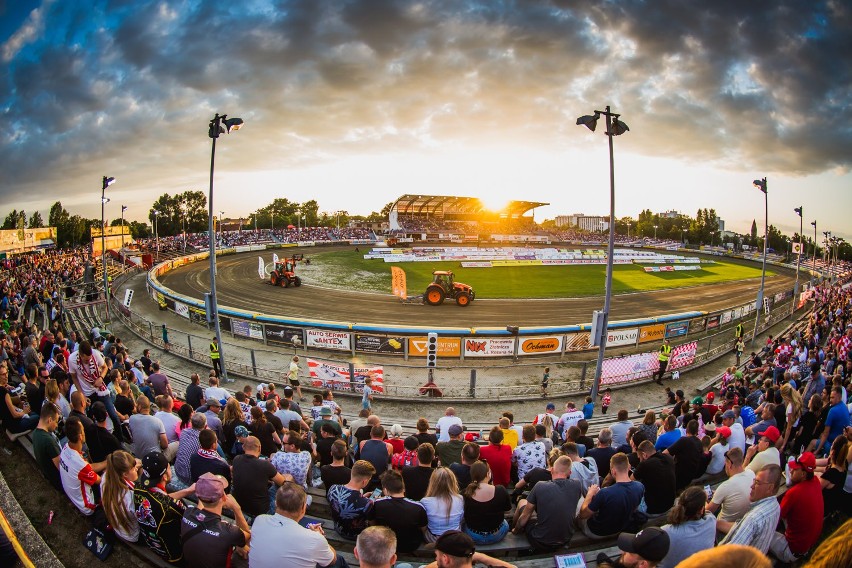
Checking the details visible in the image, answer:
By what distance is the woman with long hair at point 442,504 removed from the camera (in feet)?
14.9

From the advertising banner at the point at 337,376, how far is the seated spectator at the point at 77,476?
10.6m

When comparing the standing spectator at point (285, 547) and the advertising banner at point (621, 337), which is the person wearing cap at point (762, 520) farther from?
the advertising banner at point (621, 337)

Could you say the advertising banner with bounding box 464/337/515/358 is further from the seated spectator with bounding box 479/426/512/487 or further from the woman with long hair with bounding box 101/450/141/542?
the woman with long hair with bounding box 101/450/141/542

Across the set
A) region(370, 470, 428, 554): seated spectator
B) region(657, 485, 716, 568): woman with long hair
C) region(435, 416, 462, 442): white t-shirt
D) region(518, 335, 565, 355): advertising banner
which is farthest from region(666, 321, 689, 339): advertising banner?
region(370, 470, 428, 554): seated spectator

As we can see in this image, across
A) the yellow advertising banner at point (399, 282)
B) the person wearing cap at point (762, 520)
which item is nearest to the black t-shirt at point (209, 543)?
the person wearing cap at point (762, 520)

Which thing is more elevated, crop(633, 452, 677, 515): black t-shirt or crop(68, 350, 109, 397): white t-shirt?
crop(68, 350, 109, 397): white t-shirt

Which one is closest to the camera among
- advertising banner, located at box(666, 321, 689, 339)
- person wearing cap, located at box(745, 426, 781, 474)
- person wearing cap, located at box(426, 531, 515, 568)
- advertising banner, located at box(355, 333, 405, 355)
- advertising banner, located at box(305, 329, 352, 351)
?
person wearing cap, located at box(426, 531, 515, 568)

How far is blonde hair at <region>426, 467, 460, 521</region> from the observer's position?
4.54 m

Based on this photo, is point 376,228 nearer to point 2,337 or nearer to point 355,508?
point 2,337

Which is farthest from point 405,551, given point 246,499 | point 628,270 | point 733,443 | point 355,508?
point 628,270

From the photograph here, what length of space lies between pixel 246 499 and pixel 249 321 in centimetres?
1688

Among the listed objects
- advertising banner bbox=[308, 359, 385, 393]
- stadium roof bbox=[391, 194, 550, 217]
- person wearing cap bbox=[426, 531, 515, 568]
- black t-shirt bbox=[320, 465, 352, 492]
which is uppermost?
stadium roof bbox=[391, 194, 550, 217]

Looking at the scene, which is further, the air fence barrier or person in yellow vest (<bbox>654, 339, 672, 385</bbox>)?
person in yellow vest (<bbox>654, 339, 672, 385</bbox>)

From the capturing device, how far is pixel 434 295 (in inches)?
1155
